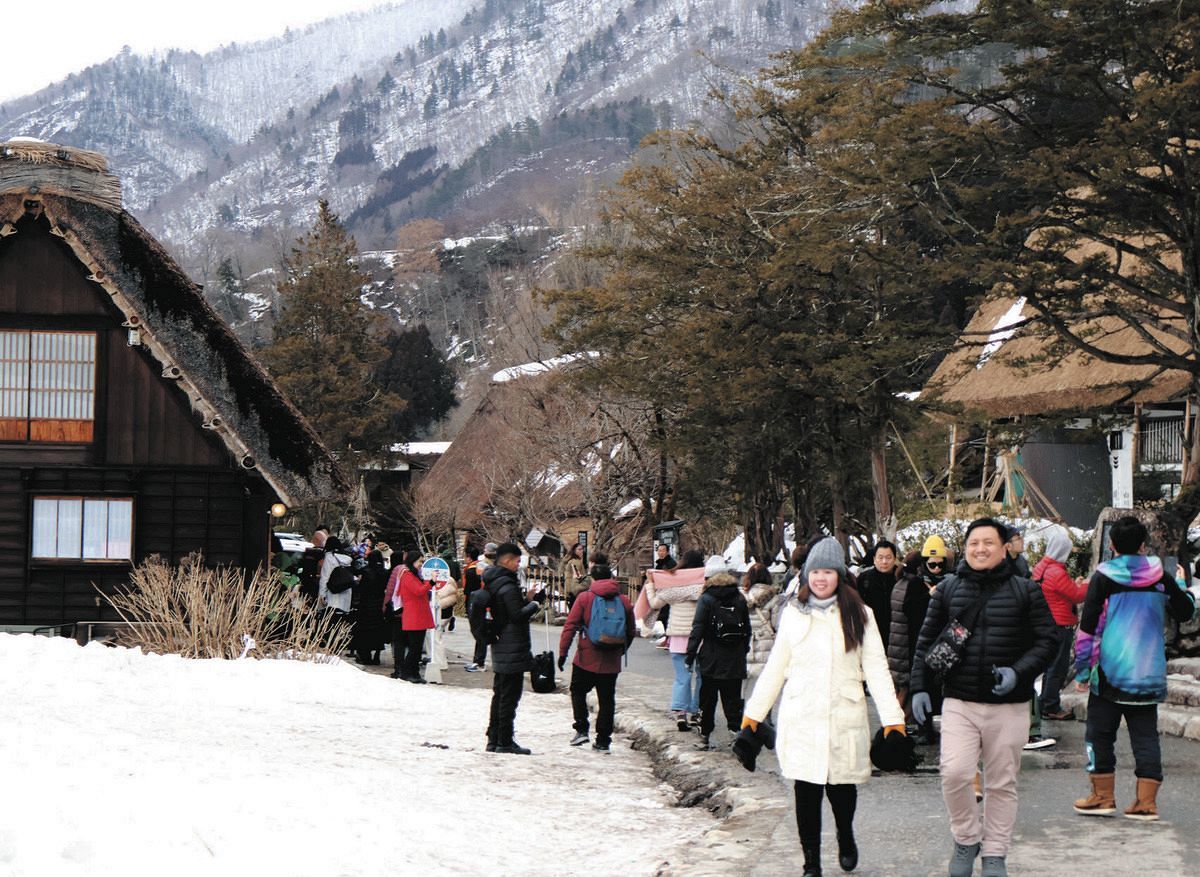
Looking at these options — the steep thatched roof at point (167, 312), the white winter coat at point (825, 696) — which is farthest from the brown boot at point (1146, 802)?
the steep thatched roof at point (167, 312)

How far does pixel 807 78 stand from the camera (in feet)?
91.6

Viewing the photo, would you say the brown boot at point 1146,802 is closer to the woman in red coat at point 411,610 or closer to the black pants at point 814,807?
the black pants at point 814,807

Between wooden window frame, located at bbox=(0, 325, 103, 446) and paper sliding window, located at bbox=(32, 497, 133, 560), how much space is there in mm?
952

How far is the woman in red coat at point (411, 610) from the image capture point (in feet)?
63.3

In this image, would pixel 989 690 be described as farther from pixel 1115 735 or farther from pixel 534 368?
pixel 534 368

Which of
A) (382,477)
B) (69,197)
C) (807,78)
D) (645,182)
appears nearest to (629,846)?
(69,197)

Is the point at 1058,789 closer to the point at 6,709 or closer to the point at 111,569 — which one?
the point at 6,709

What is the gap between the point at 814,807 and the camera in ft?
25.4

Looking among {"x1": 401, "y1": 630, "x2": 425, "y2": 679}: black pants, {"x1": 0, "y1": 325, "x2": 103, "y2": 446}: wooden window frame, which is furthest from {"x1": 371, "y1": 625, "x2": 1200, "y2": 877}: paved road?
{"x1": 0, "y1": 325, "x2": 103, "y2": 446}: wooden window frame

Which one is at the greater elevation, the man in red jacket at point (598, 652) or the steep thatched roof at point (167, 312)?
the steep thatched roof at point (167, 312)

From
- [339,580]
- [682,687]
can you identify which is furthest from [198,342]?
[682,687]

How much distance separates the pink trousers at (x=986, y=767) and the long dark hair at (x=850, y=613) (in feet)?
2.18

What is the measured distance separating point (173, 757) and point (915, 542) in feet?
54.8

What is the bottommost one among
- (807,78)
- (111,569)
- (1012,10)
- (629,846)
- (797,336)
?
(629,846)
